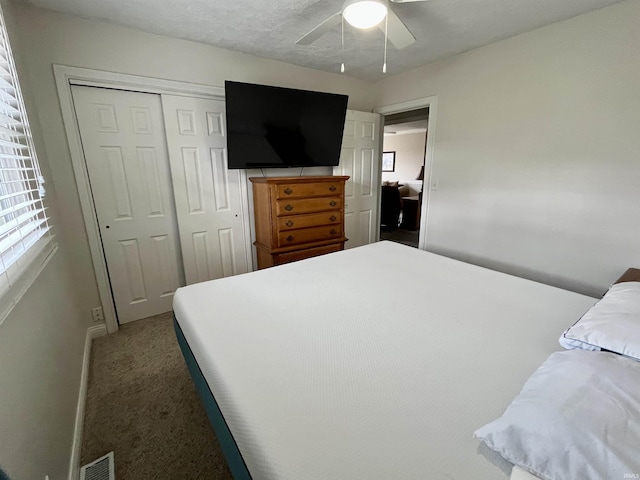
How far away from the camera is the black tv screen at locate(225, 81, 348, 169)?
96.4 inches

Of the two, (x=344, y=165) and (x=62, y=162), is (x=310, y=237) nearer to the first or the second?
(x=344, y=165)

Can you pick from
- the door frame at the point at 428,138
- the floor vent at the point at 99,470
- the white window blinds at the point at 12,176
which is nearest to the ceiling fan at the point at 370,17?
the door frame at the point at 428,138

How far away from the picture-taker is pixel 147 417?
1537mm

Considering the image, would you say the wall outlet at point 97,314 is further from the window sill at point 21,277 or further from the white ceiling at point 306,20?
the white ceiling at point 306,20

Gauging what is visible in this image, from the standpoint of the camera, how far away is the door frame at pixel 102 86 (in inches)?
78.2

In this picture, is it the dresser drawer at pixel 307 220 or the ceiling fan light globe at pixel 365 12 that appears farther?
the dresser drawer at pixel 307 220

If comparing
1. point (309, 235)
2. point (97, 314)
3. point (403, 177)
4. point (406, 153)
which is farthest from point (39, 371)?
point (406, 153)

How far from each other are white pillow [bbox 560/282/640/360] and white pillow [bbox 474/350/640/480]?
7 cm

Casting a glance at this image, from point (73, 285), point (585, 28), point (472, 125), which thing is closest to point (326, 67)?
point (472, 125)

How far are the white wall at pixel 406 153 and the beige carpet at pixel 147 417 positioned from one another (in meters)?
6.54

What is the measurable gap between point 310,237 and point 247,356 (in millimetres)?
1886

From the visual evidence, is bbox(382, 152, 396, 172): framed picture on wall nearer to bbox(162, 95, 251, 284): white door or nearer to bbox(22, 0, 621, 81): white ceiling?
bbox(22, 0, 621, 81): white ceiling

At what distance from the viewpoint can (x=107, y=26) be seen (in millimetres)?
2045

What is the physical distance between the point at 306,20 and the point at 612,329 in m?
2.37
